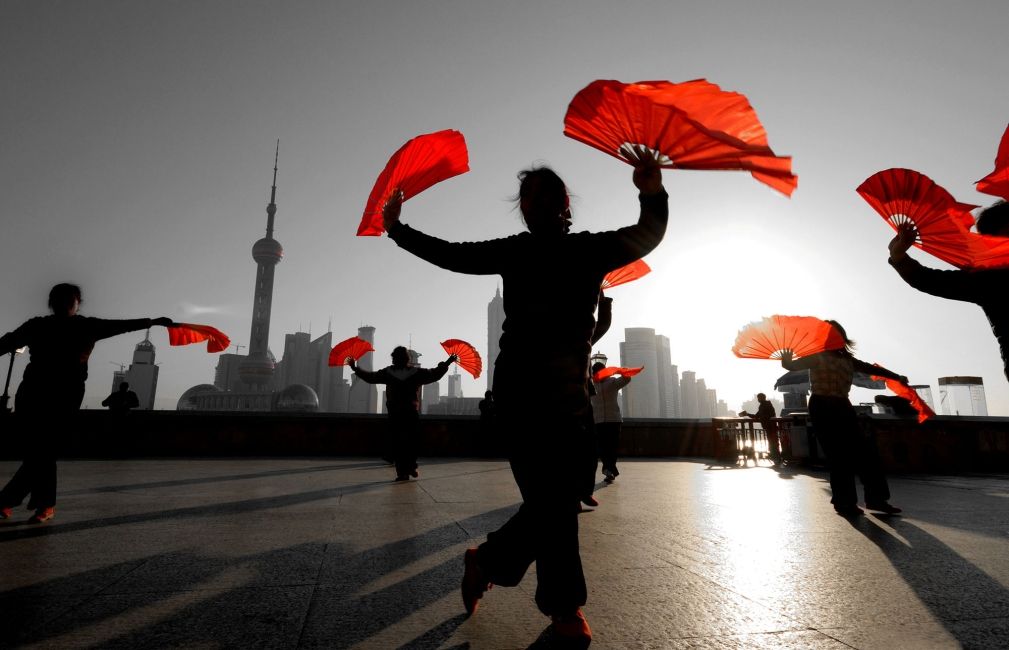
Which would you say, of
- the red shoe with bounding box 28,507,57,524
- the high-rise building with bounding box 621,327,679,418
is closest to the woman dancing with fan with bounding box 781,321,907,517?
the red shoe with bounding box 28,507,57,524

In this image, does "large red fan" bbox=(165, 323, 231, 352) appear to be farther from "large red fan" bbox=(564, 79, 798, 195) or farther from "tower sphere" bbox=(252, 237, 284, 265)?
"tower sphere" bbox=(252, 237, 284, 265)

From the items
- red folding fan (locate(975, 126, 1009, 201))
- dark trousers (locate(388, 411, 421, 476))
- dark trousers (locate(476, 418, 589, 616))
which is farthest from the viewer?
dark trousers (locate(388, 411, 421, 476))

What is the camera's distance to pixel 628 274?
355 centimetres

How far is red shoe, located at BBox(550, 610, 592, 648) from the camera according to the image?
167 cm

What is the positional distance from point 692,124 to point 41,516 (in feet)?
17.6

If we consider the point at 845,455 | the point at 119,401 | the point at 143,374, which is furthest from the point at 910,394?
the point at 143,374

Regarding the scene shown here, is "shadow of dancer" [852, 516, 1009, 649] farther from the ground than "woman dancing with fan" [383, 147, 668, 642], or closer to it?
closer to it

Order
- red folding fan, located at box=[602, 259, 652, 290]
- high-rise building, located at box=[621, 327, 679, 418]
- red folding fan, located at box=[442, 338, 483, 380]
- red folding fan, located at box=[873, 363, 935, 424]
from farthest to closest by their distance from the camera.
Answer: high-rise building, located at box=[621, 327, 679, 418] → red folding fan, located at box=[442, 338, 483, 380] → red folding fan, located at box=[873, 363, 935, 424] → red folding fan, located at box=[602, 259, 652, 290]

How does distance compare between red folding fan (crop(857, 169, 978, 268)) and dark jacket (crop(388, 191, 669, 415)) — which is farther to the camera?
red folding fan (crop(857, 169, 978, 268))

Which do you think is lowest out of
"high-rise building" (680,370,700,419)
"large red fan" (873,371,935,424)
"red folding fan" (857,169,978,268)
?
"large red fan" (873,371,935,424)

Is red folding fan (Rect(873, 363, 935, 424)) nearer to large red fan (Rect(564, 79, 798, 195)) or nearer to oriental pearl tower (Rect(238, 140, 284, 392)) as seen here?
large red fan (Rect(564, 79, 798, 195))

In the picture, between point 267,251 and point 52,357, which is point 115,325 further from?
point 267,251

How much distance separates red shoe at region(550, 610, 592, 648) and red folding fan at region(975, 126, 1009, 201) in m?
3.30

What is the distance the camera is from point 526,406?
193 cm
